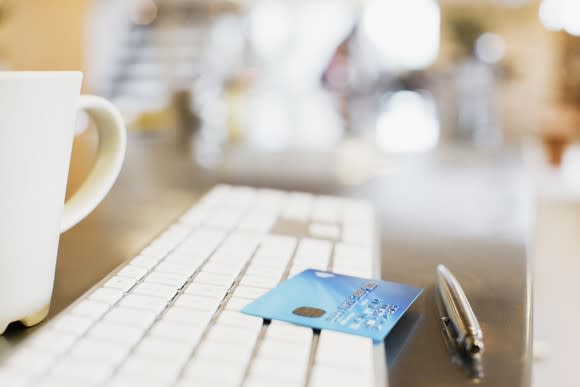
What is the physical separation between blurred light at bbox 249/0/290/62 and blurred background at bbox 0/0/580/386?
21mm

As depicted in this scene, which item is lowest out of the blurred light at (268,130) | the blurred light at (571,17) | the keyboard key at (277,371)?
the blurred light at (268,130)

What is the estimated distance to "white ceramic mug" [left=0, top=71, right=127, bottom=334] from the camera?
0.83ft

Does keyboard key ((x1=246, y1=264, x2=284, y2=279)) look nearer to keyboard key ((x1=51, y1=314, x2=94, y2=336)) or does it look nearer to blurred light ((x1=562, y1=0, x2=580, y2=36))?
keyboard key ((x1=51, y1=314, x2=94, y2=336))

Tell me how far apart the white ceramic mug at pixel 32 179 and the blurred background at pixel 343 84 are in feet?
1.31

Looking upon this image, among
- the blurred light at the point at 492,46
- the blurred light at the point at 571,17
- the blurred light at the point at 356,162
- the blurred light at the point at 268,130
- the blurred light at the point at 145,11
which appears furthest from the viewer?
the blurred light at the point at 145,11

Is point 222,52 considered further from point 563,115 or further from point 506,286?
point 506,286

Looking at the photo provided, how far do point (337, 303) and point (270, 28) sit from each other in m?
8.37

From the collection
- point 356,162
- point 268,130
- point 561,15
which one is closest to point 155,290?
point 356,162

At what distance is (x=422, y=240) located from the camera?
0.53m

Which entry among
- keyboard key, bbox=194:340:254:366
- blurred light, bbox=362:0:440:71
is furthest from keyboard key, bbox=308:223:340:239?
blurred light, bbox=362:0:440:71

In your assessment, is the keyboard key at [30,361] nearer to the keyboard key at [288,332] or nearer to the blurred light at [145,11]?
the keyboard key at [288,332]

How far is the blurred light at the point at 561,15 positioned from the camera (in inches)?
240

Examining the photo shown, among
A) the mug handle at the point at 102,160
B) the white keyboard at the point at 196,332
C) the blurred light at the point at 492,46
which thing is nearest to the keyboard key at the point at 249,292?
the white keyboard at the point at 196,332

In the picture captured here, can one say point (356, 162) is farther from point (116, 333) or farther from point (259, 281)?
point (116, 333)
